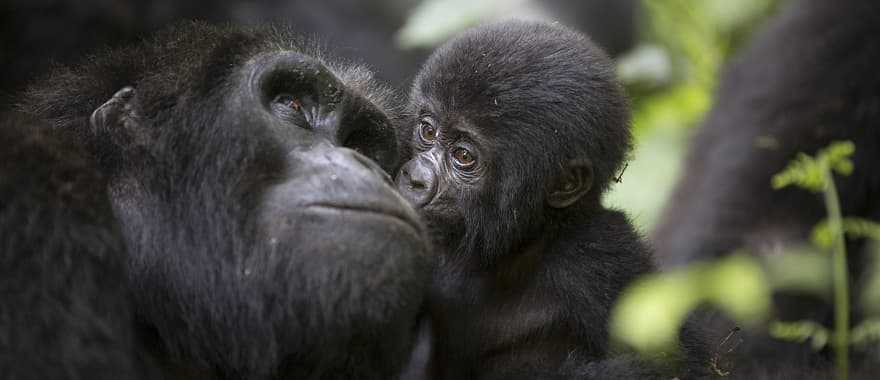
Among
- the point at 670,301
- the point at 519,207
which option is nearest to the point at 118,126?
the point at 519,207

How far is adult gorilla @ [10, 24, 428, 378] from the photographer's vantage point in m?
2.18

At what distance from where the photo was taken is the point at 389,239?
2182 mm

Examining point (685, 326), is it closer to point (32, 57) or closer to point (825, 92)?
point (825, 92)

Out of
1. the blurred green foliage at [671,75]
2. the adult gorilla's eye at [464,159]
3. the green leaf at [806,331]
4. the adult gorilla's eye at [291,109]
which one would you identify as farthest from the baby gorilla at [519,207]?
the blurred green foliage at [671,75]

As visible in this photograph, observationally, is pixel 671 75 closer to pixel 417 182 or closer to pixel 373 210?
pixel 417 182

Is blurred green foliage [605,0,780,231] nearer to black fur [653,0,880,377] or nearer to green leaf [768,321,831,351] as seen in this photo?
black fur [653,0,880,377]

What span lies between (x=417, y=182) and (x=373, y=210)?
0.75 m

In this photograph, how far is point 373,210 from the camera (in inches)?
86.9

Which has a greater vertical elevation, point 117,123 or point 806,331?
point 806,331

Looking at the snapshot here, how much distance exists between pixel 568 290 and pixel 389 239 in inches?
33.3

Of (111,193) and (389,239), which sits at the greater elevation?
(389,239)

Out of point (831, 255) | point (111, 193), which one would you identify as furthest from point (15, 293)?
point (831, 255)

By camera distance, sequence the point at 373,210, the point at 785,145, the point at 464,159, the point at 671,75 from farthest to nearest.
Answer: the point at 671,75 → the point at 785,145 → the point at 464,159 → the point at 373,210

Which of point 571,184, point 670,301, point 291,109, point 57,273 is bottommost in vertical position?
point 57,273
